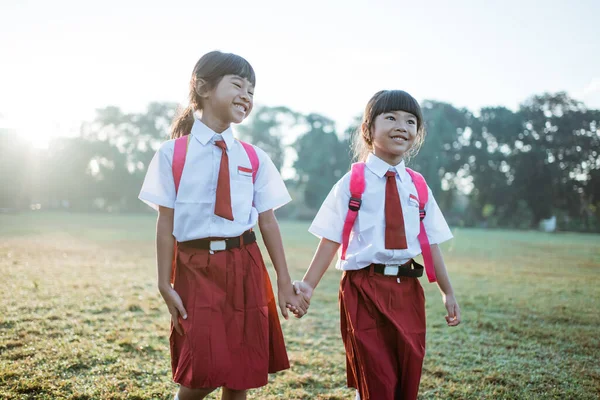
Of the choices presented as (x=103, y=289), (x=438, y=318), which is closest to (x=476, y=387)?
(x=438, y=318)

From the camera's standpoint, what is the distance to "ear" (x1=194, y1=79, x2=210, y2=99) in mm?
2205

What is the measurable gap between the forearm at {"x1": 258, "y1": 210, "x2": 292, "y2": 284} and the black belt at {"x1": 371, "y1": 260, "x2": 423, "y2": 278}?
439 mm

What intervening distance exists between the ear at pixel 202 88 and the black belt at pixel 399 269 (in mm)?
1150

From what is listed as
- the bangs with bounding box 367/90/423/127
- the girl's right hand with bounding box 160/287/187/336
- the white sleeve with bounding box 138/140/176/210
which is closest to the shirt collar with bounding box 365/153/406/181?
the bangs with bounding box 367/90/423/127

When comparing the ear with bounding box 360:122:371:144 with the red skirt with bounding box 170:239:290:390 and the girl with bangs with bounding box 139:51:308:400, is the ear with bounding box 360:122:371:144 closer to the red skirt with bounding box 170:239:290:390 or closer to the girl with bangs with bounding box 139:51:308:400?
the girl with bangs with bounding box 139:51:308:400

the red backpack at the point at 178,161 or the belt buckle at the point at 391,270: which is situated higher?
the red backpack at the point at 178,161

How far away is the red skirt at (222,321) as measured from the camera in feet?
6.44

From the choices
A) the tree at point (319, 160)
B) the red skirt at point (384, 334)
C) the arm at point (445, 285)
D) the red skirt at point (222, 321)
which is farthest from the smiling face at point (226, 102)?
the tree at point (319, 160)

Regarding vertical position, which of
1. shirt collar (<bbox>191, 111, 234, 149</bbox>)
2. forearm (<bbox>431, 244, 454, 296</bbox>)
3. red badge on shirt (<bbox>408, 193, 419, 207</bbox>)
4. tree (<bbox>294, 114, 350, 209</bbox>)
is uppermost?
tree (<bbox>294, 114, 350, 209</bbox>)

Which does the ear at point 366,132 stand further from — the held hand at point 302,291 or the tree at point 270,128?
the tree at point 270,128

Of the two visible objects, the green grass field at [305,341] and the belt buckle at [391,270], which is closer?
the belt buckle at [391,270]

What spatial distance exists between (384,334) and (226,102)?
1325 mm

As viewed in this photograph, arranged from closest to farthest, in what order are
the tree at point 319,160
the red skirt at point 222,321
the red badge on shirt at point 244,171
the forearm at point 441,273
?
the red skirt at point 222,321 < the red badge on shirt at point 244,171 < the forearm at point 441,273 < the tree at point 319,160

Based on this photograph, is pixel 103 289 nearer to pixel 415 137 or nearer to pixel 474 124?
pixel 415 137
